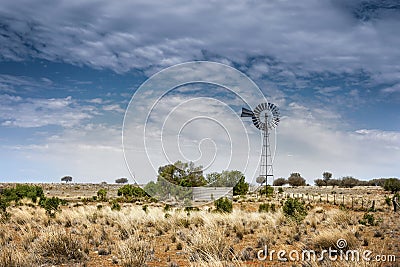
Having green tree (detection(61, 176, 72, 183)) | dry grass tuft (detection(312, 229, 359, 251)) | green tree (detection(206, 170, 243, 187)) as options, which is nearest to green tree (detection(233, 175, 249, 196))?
green tree (detection(206, 170, 243, 187))

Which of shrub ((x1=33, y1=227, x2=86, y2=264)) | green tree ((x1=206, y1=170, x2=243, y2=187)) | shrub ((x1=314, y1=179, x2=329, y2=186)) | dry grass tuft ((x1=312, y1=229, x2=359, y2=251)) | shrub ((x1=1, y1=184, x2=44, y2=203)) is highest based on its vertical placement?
shrub ((x1=314, y1=179, x2=329, y2=186))

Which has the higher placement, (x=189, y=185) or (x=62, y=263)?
(x=189, y=185)

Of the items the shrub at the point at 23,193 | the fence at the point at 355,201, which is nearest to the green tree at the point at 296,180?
the fence at the point at 355,201

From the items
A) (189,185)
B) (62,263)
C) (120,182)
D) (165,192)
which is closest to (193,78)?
(189,185)

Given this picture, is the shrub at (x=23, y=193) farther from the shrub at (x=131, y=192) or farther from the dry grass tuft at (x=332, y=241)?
the dry grass tuft at (x=332, y=241)

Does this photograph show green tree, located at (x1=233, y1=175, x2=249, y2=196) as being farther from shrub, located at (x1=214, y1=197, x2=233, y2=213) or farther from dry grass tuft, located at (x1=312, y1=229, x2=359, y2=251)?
dry grass tuft, located at (x1=312, y1=229, x2=359, y2=251)

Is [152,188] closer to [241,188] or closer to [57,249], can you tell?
[57,249]

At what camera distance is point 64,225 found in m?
20.9

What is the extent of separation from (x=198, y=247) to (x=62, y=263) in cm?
419

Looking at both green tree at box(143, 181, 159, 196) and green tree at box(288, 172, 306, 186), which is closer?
green tree at box(143, 181, 159, 196)

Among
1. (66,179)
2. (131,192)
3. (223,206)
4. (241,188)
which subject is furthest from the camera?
(66,179)

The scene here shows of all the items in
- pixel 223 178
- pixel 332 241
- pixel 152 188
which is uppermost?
pixel 223 178

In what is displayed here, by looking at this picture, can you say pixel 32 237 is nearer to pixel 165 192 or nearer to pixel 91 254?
pixel 91 254

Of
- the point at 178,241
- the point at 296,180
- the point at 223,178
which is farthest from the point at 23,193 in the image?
the point at 296,180
